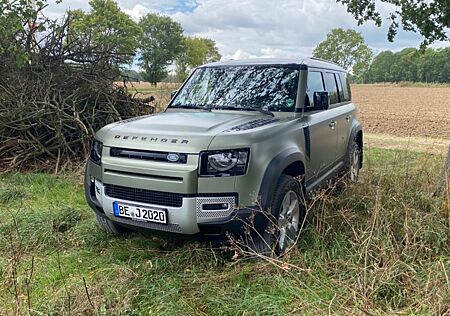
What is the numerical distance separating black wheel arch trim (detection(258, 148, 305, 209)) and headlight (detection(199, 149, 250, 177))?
0.23 meters

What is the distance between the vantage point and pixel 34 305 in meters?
2.93

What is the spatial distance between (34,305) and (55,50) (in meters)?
6.96

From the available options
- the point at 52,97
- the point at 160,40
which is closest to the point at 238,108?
the point at 52,97

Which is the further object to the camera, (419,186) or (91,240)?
(419,186)

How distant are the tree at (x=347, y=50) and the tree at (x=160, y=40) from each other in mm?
41447

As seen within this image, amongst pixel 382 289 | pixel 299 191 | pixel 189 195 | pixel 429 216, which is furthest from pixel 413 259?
pixel 189 195

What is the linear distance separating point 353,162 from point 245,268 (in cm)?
364

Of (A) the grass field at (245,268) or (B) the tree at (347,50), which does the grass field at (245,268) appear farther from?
(B) the tree at (347,50)

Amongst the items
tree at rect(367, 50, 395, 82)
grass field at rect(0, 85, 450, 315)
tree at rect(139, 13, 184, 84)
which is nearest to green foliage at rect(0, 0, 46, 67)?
grass field at rect(0, 85, 450, 315)

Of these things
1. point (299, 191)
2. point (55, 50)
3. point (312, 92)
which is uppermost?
point (55, 50)

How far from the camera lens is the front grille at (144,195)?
328 cm

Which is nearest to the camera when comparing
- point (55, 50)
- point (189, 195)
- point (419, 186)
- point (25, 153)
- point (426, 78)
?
point (189, 195)

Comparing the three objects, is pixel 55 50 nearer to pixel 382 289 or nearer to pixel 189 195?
pixel 189 195

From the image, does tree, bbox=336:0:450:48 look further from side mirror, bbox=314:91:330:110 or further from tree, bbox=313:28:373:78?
tree, bbox=313:28:373:78
